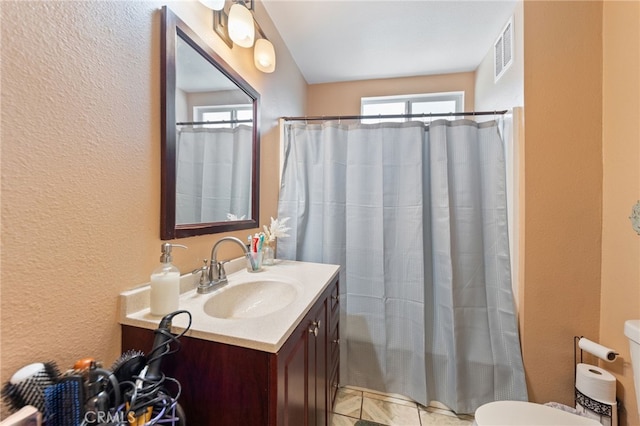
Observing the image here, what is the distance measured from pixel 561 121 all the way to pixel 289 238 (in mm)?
1695

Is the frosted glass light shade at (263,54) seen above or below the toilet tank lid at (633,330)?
above

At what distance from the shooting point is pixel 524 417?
0.99 m

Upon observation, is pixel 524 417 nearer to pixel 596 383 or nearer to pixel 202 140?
pixel 596 383

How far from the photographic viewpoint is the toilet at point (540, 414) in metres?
0.94

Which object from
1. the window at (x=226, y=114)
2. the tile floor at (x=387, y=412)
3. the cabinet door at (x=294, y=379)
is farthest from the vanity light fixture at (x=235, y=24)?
the tile floor at (x=387, y=412)

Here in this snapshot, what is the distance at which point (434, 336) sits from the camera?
1535 millimetres

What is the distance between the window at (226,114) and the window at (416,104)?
4.46 feet

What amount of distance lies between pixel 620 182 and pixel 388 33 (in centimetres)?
155

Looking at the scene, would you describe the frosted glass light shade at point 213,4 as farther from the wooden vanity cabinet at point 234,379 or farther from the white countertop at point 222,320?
the wooden vanity cabinet at point 234,379

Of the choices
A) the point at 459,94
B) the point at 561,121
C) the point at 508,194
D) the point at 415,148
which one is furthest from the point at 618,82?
the point at 459,94

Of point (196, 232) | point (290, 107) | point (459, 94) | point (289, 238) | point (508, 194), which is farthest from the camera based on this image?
point (459, 94)

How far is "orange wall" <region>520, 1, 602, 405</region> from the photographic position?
50.6 inches

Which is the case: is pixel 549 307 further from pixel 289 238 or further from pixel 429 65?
pixel 429 65

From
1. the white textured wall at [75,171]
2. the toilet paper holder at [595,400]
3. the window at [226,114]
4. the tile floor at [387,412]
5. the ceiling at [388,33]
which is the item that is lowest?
the tile floor at [387,412]
